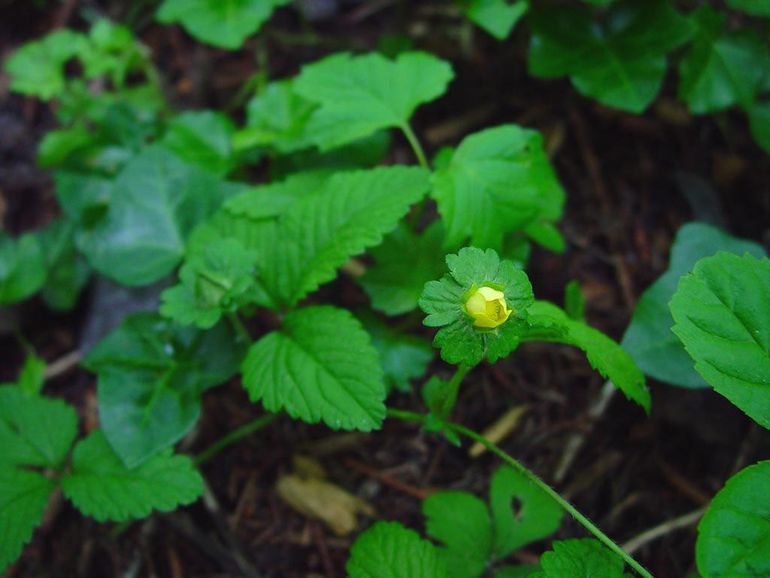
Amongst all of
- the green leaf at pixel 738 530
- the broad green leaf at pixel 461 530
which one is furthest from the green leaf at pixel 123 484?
the green leaf at pixel 738 530

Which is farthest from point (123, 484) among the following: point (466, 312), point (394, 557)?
point (466, 312)

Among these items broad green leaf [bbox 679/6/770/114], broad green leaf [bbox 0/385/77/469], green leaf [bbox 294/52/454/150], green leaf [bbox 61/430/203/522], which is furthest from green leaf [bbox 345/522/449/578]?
broad green leaf [bbox 679/6/770/114]

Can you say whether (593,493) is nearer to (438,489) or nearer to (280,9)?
(438,489)

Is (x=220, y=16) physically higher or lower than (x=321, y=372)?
higher

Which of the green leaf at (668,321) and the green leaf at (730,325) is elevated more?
the green leaf at (730,325)

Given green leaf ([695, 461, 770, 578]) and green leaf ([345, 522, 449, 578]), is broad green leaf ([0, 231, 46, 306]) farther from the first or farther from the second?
green leaf ([695, 461, 770, 578])

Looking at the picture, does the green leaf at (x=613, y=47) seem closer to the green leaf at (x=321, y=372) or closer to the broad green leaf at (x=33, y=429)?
Result: the green leaf at (x=321, y=372)

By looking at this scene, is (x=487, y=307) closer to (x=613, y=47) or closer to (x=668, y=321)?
(x=668, y=321)
